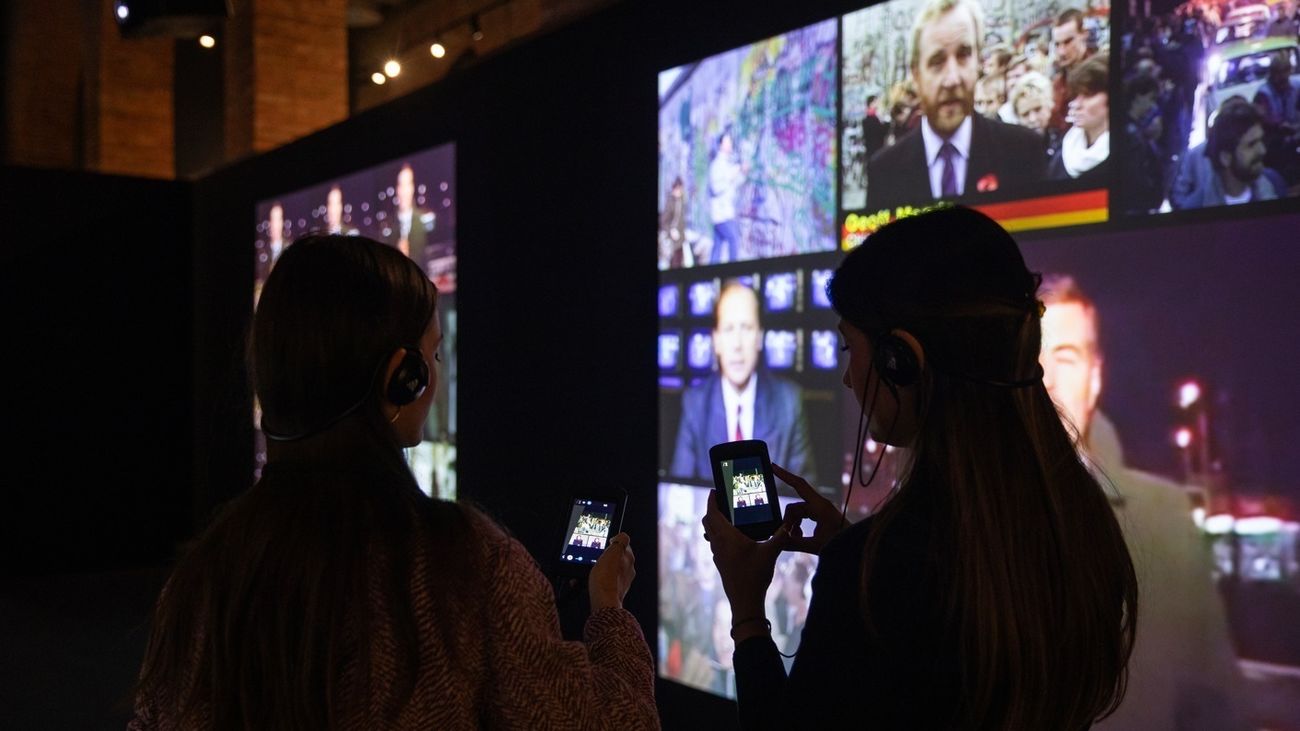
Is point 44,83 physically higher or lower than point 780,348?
higher

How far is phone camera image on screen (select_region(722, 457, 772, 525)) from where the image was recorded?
148 cm

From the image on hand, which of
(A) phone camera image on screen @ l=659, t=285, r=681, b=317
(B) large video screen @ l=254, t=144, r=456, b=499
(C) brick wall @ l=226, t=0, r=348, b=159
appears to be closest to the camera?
(A) phone camera image on screen @ l=659, t=285, r=681, b=317

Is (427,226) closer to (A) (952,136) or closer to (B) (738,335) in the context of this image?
(B) (738,335)

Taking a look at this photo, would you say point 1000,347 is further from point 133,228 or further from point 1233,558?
point 133,228

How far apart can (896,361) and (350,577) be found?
0.59 m

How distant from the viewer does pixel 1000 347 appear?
1103 mm

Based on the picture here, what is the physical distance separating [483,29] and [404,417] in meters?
9.08

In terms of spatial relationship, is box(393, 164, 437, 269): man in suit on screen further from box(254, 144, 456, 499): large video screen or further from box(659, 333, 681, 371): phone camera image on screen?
box(659, 333, 681, 371): phone camera image on screen

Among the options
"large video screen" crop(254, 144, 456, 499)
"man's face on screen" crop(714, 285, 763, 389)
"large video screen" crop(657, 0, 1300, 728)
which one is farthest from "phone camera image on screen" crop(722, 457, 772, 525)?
"large video screen" crop(254, 144, 456, 499)

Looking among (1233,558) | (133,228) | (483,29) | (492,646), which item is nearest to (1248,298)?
A: (1233,558)

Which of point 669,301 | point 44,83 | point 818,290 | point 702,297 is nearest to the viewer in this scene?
point 818,290

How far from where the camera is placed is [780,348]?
3.24 m

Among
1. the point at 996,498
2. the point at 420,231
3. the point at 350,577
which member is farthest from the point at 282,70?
the point at 996,498

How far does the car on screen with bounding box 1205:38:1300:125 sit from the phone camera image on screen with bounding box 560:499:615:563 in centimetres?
161
